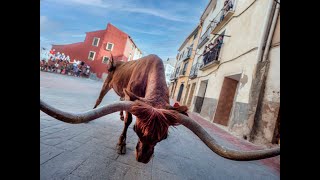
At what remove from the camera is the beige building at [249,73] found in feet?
22.7

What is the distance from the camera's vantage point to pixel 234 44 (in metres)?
11.0

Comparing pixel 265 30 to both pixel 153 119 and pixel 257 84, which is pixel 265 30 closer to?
pixel 257 84

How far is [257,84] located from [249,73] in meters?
0.98

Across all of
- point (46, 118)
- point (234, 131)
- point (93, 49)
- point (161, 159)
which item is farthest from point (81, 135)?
point (93, 49)

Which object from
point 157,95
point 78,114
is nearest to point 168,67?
point 157,95

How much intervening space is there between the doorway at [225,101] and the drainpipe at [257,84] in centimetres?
349

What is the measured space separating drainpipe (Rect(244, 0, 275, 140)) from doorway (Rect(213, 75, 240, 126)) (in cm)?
349

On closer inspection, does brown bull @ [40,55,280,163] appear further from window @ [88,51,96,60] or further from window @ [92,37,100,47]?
window @ [92,37,100,47]

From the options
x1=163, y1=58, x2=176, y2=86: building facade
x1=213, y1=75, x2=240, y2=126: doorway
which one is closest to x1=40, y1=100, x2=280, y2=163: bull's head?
x1=213, y1=75, x2=240, y2=126: doorway

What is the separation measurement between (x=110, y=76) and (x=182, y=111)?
420 cm

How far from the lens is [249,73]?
8.42m

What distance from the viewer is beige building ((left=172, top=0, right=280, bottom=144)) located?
22.7 ft
